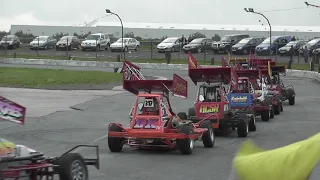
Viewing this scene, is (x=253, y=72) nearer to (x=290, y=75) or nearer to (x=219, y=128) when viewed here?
(x=219, y=128)

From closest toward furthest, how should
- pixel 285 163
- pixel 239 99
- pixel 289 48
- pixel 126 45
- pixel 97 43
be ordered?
1. pixel 285 163
2. pixel 239 99
3. pixel 289 48
4. pixel 126 45
5. pixel 97 43

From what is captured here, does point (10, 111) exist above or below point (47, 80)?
above

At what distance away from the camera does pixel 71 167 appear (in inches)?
339

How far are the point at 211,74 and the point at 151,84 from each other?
332 centimetres

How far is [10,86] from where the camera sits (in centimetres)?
3294

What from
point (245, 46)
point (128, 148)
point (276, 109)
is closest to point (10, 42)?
point (245, 46)

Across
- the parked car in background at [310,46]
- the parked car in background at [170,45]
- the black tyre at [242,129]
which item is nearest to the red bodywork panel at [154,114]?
the black tyre at [242,129]

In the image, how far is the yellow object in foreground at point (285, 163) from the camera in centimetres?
228

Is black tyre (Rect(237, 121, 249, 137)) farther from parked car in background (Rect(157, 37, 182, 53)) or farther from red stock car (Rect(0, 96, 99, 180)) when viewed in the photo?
parked car in background (Rect(157, 37, 182, 53))

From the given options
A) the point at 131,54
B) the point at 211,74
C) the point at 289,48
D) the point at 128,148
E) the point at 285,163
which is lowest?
the point at 128,148

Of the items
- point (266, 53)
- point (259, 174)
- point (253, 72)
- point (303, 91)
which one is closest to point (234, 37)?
point (266, 53)

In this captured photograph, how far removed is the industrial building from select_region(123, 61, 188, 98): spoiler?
77.3 m

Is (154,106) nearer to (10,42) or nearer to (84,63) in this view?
(84,63)

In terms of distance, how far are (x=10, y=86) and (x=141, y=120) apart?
20.8 meters
